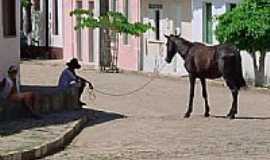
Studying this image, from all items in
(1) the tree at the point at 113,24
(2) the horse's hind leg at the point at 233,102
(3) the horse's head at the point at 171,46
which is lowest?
(2) the horse's hind leg at the point at 233,102

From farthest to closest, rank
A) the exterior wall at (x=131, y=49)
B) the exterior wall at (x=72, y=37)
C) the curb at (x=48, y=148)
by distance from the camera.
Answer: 1. the exterior wall at (x=72, y=37)
2. the exterior wall at (x=131, y=49)
3. the curb at (x=48, y=148)

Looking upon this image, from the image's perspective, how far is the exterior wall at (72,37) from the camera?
Answer: 45.3 m

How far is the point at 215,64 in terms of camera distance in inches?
864

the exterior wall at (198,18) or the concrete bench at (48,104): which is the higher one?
the exterior wall at (198,18)

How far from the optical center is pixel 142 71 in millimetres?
40750

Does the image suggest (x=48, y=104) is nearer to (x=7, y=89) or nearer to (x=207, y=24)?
(x=7, y=89)

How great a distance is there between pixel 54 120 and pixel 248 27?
1206 cm

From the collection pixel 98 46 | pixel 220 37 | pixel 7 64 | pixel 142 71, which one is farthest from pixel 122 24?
pixel 7 64

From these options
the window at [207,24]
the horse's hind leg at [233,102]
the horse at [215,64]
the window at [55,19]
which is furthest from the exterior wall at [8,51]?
the window at [55,19]

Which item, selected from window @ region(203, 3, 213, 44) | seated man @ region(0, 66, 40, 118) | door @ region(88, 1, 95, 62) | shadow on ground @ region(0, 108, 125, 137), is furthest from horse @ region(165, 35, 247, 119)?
door @ region(88, 1, 95, 62)

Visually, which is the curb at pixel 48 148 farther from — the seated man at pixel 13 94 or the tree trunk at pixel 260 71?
the tree trunk at pixel 260 71

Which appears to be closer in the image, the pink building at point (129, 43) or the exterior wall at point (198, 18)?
the exterior wall at point (198, 18)

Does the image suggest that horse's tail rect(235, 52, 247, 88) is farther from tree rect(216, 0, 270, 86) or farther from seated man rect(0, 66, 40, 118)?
tree rect(216, 0, 270, 86)

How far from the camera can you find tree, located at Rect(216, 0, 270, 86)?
30172 millimetres
